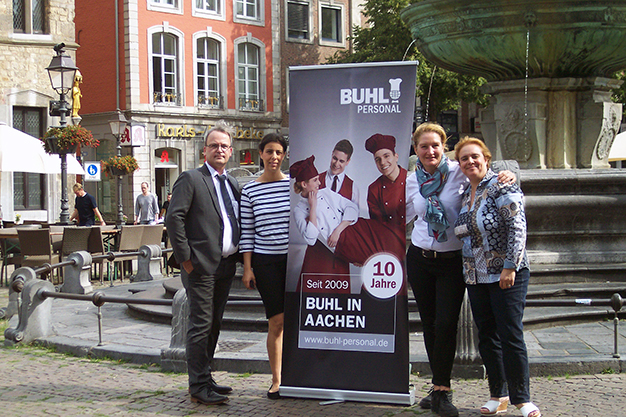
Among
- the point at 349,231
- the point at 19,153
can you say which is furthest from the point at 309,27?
the point at 349,231

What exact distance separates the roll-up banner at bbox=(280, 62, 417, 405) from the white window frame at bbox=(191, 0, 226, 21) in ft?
100

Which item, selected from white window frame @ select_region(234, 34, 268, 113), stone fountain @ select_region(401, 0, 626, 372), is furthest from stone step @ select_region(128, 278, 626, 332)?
white window frame @ select_region(234, 34, 268, 113)

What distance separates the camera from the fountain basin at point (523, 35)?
9469 mm

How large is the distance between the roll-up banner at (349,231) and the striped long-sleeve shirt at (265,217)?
0.13 metres

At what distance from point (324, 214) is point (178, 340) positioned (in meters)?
2.04

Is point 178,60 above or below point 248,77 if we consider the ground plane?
above

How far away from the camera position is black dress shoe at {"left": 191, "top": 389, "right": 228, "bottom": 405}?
5660mm

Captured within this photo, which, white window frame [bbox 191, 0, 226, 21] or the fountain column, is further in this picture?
white window frame [bbox 191, 0, 226, 21]

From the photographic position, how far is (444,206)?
5.34 m

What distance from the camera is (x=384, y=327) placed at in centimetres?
549

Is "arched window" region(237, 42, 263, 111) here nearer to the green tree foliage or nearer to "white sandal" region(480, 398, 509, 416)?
the green tree foliage

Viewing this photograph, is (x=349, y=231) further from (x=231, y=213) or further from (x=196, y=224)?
(x=196, y=224)

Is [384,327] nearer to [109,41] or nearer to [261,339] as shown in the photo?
[261,339]

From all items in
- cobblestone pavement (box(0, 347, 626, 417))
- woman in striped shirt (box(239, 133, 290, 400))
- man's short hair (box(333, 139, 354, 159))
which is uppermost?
man's short hair (box(333, 139, 354, 159))
